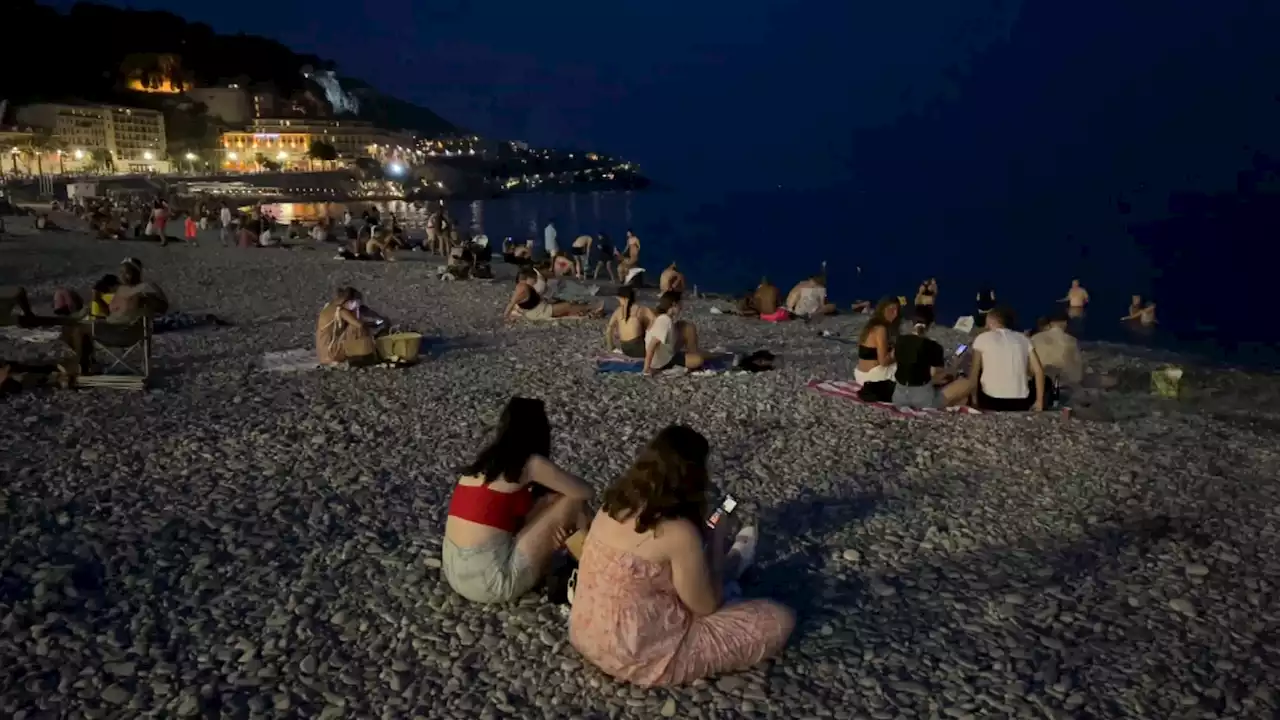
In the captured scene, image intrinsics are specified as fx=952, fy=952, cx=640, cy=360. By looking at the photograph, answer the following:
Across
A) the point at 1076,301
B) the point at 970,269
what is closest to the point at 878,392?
the point at 1076,301

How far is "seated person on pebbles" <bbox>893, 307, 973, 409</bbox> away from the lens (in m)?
10.0

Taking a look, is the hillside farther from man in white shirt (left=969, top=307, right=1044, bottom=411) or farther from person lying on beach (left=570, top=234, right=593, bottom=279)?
man in white shirt (left=969, top=307, right=1044, bottom=411)

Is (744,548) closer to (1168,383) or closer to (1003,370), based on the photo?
(1003,370)

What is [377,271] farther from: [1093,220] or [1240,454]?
[1093,220]

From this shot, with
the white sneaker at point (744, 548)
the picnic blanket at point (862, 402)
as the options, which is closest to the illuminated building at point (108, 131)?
the picnic blanket at point (862, 402)

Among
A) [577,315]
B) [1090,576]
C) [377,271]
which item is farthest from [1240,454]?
[377,271]

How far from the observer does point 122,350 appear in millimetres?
10852

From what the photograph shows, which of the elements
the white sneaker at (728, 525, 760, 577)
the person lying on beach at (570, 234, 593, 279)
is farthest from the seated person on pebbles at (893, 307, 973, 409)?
the person lying on beach at (570, 234, 593, 279)

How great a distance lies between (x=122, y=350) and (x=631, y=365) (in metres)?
5.95

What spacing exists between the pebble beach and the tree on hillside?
120493mm

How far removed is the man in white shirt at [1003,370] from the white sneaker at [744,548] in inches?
210

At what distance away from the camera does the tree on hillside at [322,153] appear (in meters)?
124

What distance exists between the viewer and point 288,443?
27.8 ft

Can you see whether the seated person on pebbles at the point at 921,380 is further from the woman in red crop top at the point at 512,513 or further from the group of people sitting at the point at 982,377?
the woman in red crop top at the point at 512,513
